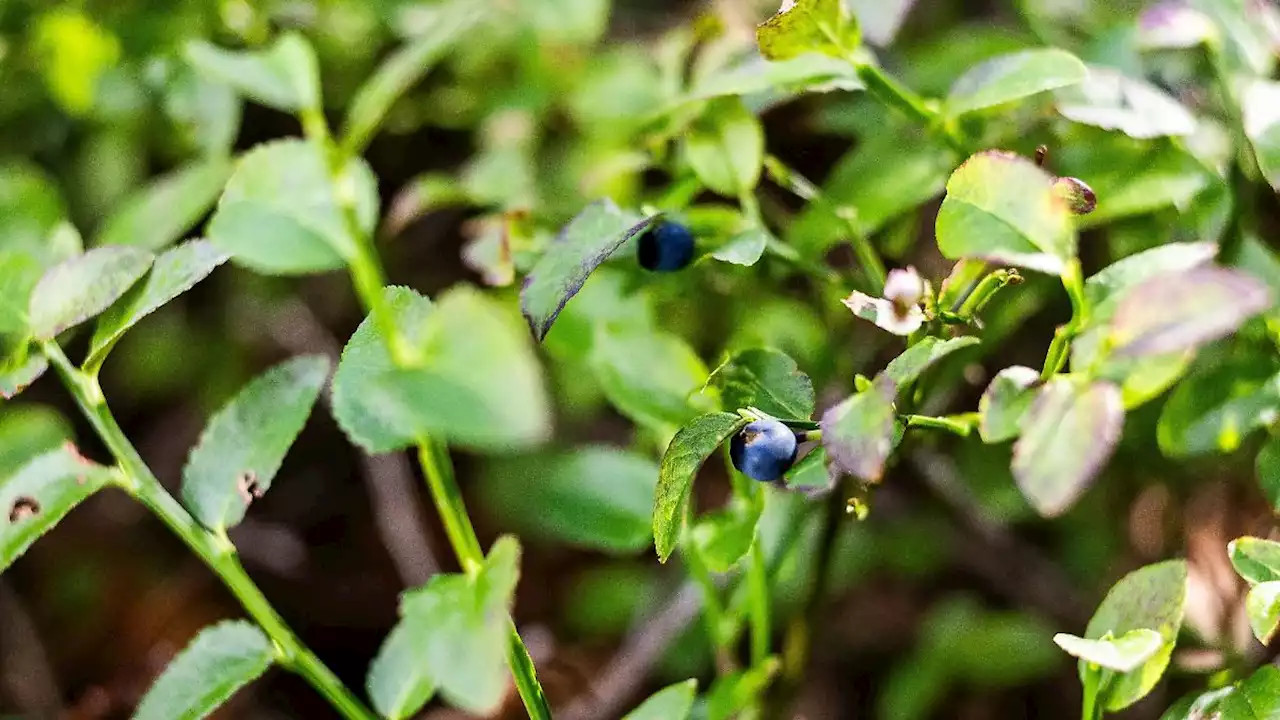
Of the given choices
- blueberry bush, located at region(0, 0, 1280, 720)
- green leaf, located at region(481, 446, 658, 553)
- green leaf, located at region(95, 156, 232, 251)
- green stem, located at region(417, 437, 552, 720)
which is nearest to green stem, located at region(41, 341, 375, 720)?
blueberry bush, located at region(0, 0, 1280, 720)

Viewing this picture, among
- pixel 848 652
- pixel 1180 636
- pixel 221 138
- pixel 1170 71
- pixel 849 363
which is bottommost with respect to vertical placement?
pixel 848 652

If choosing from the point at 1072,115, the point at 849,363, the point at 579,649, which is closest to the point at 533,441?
the point at 1072,115

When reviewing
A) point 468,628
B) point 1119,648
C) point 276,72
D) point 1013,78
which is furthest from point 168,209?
point 1119,648

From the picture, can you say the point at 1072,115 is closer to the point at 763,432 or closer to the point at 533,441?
the point at 763,432

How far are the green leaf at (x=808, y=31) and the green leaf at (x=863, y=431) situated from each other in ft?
0.77

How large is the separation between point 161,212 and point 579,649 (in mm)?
680

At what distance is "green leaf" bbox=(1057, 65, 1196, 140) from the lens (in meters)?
0.64

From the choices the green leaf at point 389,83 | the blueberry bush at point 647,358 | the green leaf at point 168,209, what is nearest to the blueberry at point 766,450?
the blueberry bush at point 647,358

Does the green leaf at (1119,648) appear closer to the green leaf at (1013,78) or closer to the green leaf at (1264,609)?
the green leaf at (1264,609)

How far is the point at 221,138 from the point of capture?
105cm

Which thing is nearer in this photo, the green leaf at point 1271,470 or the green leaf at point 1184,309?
the green leaf at point 1184,309

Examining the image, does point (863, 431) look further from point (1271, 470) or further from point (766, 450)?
point (1271, 470)

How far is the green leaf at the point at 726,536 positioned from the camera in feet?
1.94

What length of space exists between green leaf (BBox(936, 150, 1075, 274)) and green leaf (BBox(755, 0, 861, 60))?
0.15m
